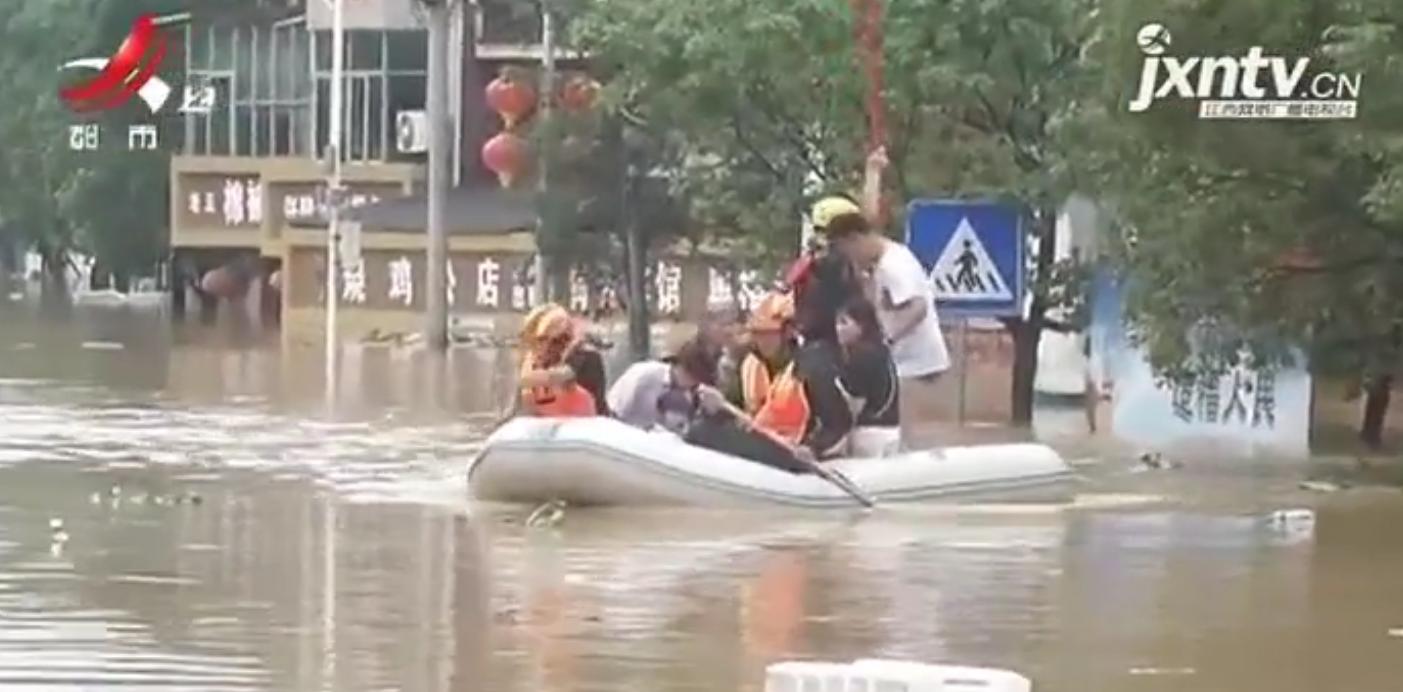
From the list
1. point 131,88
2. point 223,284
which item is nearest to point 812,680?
point 223,284

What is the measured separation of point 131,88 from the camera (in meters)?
88.6

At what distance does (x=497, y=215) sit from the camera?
72.8 metres

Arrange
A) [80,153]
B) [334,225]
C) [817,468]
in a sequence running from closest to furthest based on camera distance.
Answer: [817,468] < [334,225] < [80,153]

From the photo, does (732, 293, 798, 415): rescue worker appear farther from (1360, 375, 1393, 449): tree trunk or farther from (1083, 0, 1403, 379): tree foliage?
(1360, 375, 1393, 449): tree trunk

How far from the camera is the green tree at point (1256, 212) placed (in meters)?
25.1

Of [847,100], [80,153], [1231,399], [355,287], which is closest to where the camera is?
[1231,399]

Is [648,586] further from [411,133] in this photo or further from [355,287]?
[411,133]

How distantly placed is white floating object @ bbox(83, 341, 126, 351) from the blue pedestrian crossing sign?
31.0 m

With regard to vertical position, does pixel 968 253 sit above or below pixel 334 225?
above

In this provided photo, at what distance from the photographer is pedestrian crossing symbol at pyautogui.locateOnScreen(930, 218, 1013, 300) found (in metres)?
27.2

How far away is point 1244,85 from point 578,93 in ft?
104

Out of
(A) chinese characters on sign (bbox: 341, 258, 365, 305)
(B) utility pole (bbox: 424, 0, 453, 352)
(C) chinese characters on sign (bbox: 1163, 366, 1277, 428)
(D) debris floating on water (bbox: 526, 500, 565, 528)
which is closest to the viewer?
(D) debris floating on water (bbox: 526, 500, 565, 528)

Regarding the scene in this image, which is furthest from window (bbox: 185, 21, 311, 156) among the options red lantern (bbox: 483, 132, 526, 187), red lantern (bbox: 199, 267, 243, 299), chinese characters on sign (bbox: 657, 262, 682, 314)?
chinese characters on sign (bbox: 657, 262, 682, 314)

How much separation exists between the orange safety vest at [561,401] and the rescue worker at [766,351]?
0.98m
